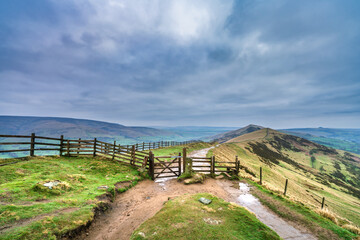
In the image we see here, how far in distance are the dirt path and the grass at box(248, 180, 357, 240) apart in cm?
64

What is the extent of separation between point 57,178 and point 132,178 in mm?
5326

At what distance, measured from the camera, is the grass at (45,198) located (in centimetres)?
570

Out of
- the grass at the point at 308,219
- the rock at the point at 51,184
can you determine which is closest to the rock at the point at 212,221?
the grass at the point at 308,219

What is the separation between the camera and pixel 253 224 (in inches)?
260

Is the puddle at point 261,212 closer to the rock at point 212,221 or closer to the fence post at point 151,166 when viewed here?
the rock at point 212,221

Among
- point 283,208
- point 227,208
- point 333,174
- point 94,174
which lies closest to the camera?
point 227,208

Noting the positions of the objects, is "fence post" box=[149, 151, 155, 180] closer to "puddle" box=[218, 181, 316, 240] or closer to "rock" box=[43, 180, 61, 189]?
"puddle" box=[218, 181, 316, 240]

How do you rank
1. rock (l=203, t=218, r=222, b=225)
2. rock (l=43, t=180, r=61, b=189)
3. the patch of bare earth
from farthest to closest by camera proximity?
rock (l=43, t=180, r=61, b=189) < rock (l=203, t=218, r=222, b=225) < the patch of bare earth

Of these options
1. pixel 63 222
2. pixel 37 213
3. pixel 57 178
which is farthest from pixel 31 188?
pixel 63 222

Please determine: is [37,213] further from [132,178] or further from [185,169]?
[185,169]

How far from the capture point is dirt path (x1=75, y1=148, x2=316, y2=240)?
6984 mm

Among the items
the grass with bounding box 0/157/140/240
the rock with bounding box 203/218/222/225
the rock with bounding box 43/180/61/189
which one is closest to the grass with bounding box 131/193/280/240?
the rock with bounding box 203/218/222/225

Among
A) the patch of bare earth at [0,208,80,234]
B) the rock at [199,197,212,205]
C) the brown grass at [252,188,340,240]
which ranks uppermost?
the patch of bare earth at [0,208,80,234]

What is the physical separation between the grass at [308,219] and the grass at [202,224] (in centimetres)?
392
